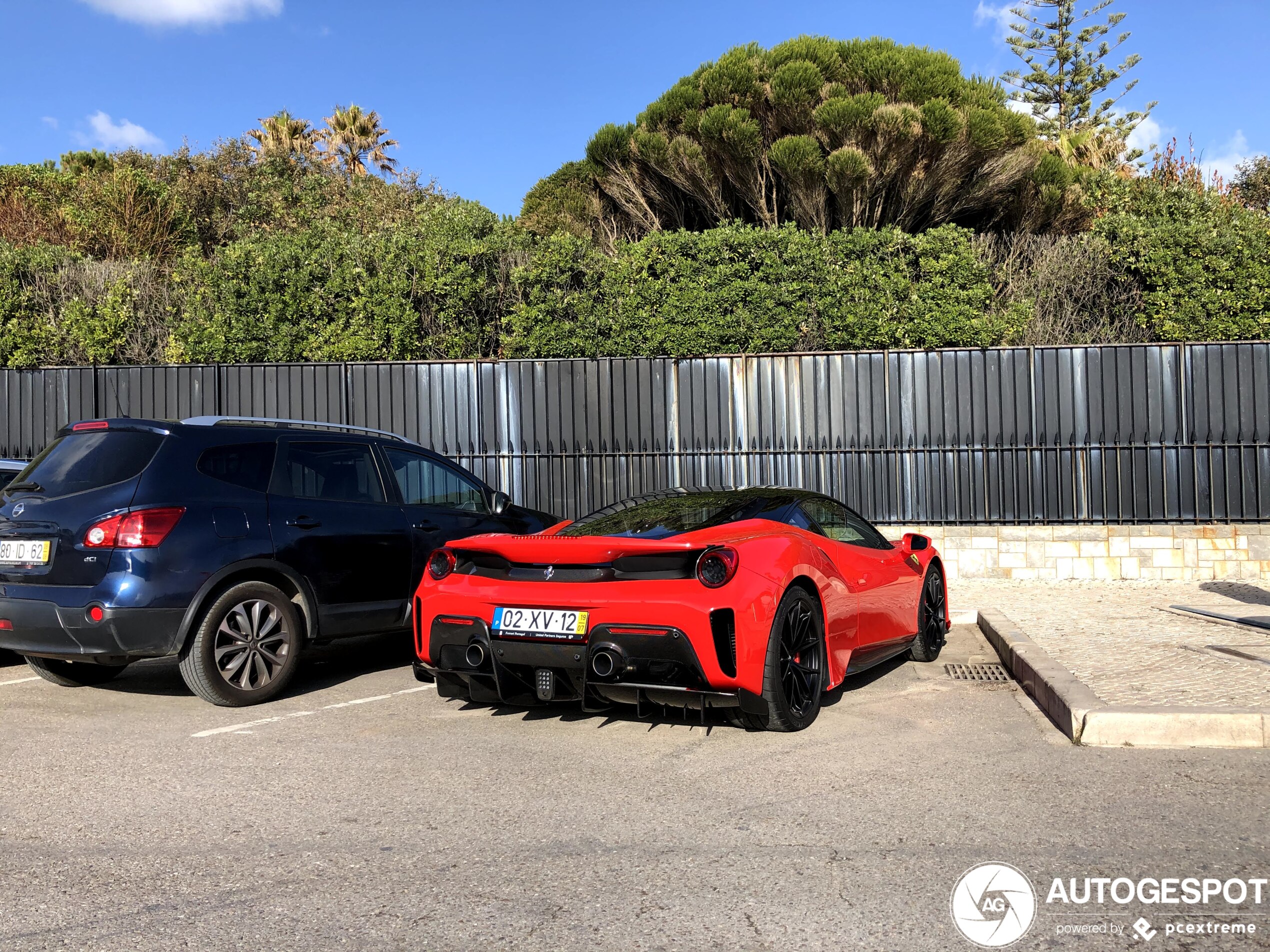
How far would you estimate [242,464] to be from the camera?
652 centimetres

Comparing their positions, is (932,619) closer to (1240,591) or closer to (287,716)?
(287,716)

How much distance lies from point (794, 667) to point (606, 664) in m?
1.03

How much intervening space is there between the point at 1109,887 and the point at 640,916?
1.48 meters

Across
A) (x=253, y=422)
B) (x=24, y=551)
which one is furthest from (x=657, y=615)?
(x=24, y=551)

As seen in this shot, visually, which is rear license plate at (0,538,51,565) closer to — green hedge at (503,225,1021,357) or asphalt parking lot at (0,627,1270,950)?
asphalt parking lot at (0,627,1270,950)

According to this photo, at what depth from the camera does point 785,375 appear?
41.1ft

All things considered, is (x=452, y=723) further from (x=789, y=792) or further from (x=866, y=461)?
(x=866, y=461)

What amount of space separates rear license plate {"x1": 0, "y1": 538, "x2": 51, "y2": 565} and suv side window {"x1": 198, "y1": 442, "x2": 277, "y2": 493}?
0.94m

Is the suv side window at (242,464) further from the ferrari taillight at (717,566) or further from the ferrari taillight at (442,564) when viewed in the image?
the ferrari taillight at (717,566)

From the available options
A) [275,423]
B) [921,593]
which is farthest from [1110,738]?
[275,423]

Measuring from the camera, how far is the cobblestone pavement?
5824 millimetres

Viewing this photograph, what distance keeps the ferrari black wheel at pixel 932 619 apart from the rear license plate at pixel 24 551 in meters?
5.50

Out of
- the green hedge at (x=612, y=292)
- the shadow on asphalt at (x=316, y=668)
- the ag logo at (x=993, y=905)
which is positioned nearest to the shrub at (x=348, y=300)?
the green hedge at (x=612, y=292)

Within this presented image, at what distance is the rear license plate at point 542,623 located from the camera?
16.7ft
